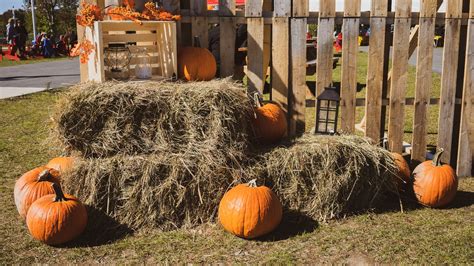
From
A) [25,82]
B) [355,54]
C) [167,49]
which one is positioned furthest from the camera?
[25,82]

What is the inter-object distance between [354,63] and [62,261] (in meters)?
3.30

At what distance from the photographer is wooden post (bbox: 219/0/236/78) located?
16.0 feet

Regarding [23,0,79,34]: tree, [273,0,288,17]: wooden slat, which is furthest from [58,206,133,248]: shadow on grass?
[23,0,79,34]: tree

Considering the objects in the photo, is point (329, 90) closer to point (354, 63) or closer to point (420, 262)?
point (354, 63)

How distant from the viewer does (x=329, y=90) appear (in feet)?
15.6

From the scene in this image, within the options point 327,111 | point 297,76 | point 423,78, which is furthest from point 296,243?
point 423,78

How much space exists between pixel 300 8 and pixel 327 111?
103 cm

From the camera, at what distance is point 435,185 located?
4.61 meters

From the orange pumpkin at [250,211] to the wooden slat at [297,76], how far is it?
1063 millimetres

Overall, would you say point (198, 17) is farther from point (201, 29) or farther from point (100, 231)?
point (100, 231)

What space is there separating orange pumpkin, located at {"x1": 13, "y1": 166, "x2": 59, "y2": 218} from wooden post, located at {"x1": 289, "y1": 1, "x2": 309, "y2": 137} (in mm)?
2256

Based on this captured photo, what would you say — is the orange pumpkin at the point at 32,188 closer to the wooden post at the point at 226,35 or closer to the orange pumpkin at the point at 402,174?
the wooden post at the point at 226,35

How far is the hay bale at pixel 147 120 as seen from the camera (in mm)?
4027

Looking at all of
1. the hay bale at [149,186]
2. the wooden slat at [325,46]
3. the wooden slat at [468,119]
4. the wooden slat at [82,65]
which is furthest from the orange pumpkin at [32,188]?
the wooden slat at [468,119]
